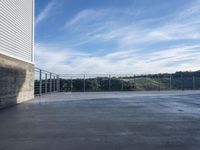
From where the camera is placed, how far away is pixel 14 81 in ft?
34.5

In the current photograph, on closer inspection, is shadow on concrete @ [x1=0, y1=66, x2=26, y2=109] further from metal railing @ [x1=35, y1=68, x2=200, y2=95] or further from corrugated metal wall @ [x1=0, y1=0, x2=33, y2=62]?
metal railing @ [x1=35, y1=68, x2=200, y2=95]

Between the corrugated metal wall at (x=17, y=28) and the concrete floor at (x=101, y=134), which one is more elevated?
the corrugated metal wall at (x=17, y=28)

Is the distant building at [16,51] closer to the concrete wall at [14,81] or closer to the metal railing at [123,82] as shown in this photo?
the concrete wall at [14,81]

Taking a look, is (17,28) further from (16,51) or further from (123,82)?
(123,82)

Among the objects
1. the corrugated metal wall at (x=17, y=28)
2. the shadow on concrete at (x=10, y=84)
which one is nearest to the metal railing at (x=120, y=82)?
the corrugated metal wall at (x=17, y=28)

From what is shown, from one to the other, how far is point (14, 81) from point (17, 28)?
202cm

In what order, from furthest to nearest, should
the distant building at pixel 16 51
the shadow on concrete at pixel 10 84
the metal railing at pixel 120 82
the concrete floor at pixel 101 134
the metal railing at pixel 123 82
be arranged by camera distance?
the metal railing at pixel 123 82 < the metal railing at pixel 120 82 < the distant building at pixel 16 51 < the shadow on concrete at pixel 10 84 < the concrete floor at pixel 101 134

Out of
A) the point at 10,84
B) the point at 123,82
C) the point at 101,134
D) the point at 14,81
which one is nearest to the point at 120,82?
the point at 123,82

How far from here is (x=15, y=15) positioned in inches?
426

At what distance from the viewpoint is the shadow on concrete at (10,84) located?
9.14 metres

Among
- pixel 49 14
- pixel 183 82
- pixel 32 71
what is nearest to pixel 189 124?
pixel 32 71

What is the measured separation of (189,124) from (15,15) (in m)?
7.64

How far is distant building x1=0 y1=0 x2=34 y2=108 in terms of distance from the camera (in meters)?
→ 9.31

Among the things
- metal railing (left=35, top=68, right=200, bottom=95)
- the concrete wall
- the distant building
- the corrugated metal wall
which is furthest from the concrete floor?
metal railing (left=35, top=68, right=200, bottom=95)
